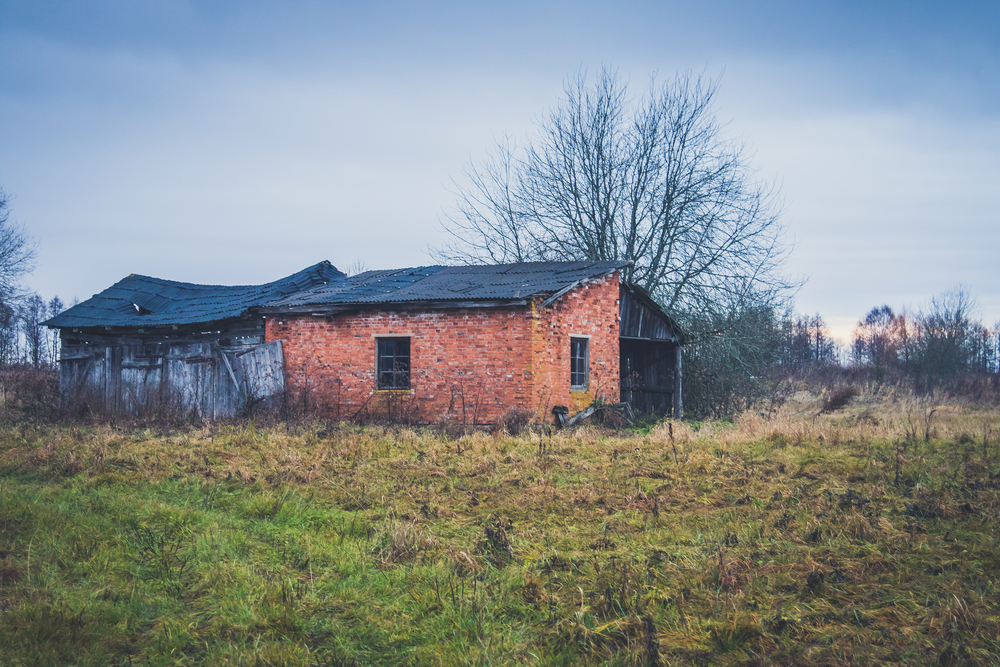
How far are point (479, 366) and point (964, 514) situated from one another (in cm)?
988

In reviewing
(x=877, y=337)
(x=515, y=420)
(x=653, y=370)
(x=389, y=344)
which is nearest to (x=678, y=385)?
(x=653, y=370)

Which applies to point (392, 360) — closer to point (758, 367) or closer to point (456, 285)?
point (456, 285)

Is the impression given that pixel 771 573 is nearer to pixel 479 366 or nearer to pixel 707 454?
pixel 707 454

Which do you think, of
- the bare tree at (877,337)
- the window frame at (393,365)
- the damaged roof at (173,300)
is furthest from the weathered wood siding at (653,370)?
the bare tree at (877,337)

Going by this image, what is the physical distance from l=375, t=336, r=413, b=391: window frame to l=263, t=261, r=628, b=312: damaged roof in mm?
1002

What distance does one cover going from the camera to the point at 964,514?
6156mm

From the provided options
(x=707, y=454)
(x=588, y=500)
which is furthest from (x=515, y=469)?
(x=707, y=454)

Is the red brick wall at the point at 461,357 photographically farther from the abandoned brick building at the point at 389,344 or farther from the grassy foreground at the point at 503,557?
the grassy foreground at the point at 503,557

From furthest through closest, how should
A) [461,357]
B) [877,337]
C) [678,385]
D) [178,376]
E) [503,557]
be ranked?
1. [877,337]
2. [678,385]
3. [178,376]
4. [461,357]
5. [503,557]

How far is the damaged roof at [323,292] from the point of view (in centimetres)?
1526

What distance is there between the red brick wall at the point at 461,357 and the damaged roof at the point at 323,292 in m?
0.39

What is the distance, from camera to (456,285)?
16312 mm

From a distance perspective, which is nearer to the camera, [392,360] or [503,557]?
[503,557]

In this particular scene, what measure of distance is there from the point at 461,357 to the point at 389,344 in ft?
6.54
